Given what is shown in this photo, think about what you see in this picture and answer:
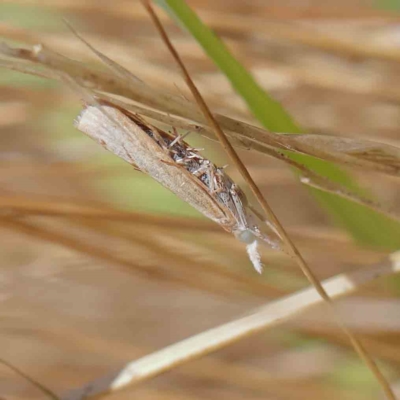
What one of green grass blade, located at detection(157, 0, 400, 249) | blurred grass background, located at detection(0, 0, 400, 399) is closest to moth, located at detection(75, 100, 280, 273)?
green grass blade, located at detection(157, 0, 400, 249)

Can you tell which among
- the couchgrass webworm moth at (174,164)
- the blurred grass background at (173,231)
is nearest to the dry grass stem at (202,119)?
the couchgrass webworm moth at (174,164)

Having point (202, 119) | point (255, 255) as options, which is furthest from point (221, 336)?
point (202, 119)

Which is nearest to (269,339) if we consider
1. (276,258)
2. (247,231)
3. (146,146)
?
(276,258)

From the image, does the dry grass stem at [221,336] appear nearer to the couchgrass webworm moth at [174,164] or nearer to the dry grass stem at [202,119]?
the couchgrass webworm moth at [174,164]

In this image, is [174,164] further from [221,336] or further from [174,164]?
[221,336]

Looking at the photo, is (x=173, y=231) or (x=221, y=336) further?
(x=173, y=231)

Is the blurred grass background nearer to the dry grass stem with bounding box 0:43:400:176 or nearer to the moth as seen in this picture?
the moth
